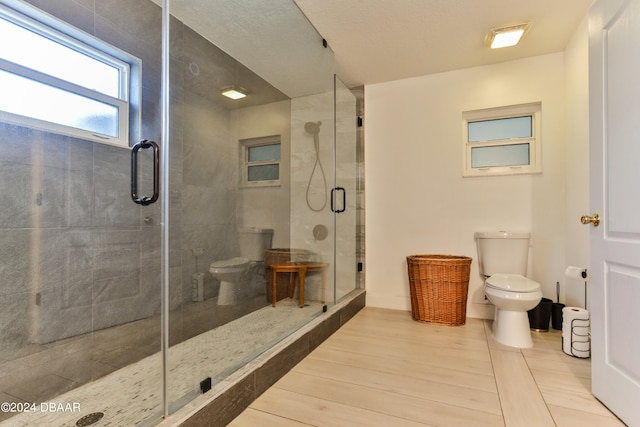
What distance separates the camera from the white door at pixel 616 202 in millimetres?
1289

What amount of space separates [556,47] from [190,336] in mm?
3427

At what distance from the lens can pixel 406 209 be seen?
3061 mm

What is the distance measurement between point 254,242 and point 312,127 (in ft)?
3.88

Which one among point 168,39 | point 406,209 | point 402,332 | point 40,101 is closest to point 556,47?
point 406,209

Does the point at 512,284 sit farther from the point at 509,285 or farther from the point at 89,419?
the point at 89,419

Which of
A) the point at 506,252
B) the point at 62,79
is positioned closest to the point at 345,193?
the point at 506,252

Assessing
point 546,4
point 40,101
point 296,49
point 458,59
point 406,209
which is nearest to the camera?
point 40,101

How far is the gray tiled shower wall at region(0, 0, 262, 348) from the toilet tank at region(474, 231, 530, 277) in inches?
80.9

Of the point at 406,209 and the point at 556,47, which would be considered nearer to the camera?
the point at 556,47

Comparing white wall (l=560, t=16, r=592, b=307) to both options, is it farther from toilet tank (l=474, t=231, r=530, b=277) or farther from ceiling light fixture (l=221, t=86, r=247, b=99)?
ceiling light fixture (l=221, t=86, r=247, b=99)

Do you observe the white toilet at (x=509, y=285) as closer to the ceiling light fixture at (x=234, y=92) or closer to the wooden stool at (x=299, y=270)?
the wooden stool at (x=299, y=270)

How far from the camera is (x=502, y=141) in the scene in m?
2.82

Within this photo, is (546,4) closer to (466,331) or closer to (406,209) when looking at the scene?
(406,209)

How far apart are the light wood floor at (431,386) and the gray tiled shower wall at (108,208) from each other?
2.70 feet
